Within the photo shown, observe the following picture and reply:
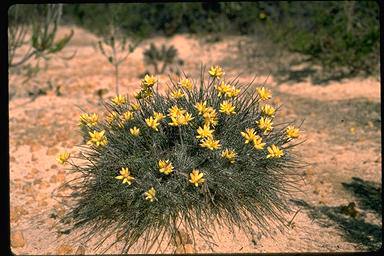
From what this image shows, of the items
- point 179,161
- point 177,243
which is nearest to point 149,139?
point 179,161

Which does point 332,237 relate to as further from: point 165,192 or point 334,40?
point 334,40

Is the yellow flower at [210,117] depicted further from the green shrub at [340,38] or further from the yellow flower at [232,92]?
the green shrub at [340,38]

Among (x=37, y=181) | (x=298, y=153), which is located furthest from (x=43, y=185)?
(x=298, y=153)

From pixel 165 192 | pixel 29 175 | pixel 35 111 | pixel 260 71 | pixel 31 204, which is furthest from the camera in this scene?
pixel 260 71

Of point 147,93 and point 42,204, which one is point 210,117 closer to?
point 147,93

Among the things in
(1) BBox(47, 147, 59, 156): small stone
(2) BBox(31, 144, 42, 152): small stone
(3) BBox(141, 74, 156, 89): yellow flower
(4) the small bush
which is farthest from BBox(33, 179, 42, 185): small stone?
(4) the small bush

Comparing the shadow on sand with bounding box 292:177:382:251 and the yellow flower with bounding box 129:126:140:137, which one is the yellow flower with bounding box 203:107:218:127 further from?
the shadow on sand with bounding box 292:177:382:251
